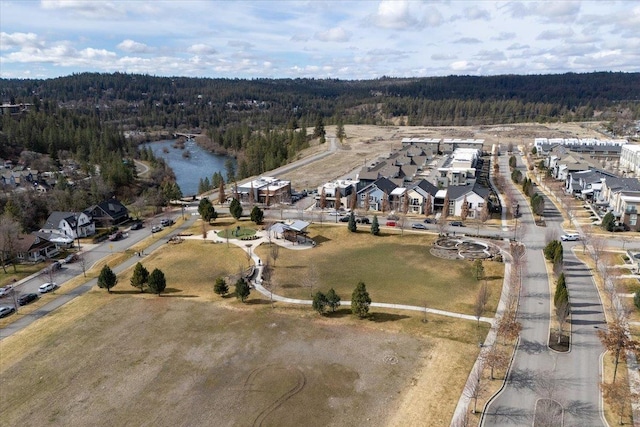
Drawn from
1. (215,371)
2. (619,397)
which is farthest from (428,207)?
(215,371)

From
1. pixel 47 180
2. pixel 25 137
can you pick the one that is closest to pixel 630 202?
pixel 47 180

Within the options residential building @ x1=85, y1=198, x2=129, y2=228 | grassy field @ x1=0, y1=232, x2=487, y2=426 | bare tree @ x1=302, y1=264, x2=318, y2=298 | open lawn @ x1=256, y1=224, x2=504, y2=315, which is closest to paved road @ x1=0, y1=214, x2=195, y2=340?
grassy field @ x1=0, y1=232, x2=487, y2=426

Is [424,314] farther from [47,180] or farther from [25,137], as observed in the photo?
[25,137]

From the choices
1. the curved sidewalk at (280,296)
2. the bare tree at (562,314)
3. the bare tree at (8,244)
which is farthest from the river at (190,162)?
the bare tree at (562,314)

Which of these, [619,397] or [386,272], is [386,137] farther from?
[619,397]

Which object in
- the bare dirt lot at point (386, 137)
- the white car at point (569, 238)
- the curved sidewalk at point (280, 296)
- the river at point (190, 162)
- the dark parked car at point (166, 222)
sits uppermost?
the bare dirt lot at point (386, 137)

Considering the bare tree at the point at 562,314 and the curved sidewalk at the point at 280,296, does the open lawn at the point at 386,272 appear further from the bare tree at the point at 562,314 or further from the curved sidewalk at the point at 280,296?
the bare tree at the point at 562,314
